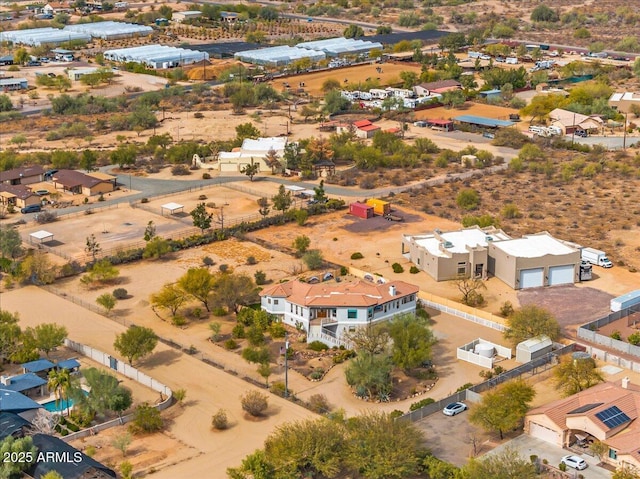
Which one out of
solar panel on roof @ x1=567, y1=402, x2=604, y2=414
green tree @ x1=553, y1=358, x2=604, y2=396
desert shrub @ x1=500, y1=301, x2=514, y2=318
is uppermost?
solar panel on roof @ x1=567, y1=402, x2=604, y2=414

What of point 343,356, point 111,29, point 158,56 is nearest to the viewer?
point 343,356

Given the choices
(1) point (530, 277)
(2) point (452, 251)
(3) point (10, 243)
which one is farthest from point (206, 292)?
(1) point (530, 277)

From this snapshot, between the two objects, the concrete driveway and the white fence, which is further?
the white fence

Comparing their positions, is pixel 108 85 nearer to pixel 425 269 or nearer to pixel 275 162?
pixel 275 162

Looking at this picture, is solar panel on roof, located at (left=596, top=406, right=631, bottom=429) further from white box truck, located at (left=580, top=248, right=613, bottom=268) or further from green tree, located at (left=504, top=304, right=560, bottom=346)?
white box truck, located at (left=580, top=248, right=613, bottom=268)

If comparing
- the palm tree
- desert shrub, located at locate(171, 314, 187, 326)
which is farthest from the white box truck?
the palm tree

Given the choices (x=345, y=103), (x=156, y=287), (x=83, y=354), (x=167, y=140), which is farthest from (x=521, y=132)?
(x=83, y=354)

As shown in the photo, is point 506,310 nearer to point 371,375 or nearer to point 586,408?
point 371,375
